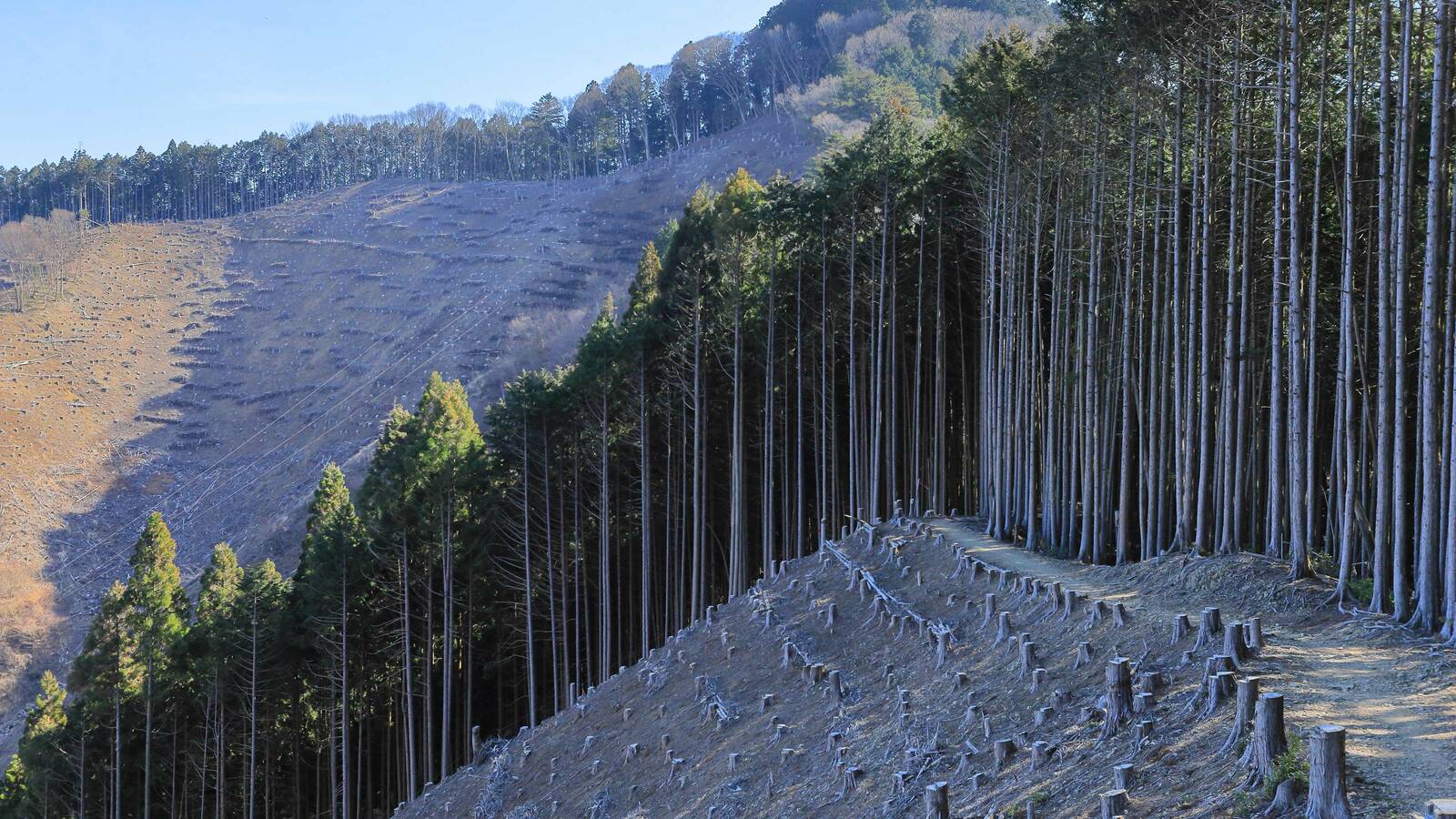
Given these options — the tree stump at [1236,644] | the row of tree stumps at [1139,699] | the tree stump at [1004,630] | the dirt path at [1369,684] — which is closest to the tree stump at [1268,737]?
the row of tree stumps at [1139,699]

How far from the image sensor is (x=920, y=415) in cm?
3012

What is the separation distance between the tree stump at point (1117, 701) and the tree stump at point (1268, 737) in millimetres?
2206

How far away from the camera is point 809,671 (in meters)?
18.4

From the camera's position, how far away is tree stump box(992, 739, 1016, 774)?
11.4 metres

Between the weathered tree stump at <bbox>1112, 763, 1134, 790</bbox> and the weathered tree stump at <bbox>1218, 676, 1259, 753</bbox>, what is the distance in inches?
26.9

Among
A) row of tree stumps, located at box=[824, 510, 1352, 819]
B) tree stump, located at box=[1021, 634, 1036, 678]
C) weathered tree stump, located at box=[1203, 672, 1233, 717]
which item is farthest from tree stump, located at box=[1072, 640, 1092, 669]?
weathered tree stump, located at box=[1203, 672, 1233, 717]

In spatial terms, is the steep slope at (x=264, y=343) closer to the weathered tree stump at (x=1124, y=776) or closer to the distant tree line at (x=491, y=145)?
the distant tree line at (x=491, y=145)

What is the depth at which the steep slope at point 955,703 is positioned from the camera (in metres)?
9.58

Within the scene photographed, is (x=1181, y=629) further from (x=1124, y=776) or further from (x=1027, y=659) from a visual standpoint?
(x=1124, y=776)

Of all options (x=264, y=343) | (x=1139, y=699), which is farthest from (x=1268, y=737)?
(x=264, y=343)

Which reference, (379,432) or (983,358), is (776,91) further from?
(983,358)

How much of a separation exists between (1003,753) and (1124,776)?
2.29 m

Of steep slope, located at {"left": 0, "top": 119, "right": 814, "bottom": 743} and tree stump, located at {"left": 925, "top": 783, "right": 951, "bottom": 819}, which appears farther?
steep slope, located at {"left": 0, "top": 119, "right": 814, "bottom": 743}

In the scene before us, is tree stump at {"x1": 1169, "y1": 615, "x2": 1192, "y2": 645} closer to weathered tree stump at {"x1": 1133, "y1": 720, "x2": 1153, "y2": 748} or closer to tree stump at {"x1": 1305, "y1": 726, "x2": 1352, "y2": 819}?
weathered tree stump at {"x1": 1133, "y1": 720, "x2": 1153, "y2": 748}
